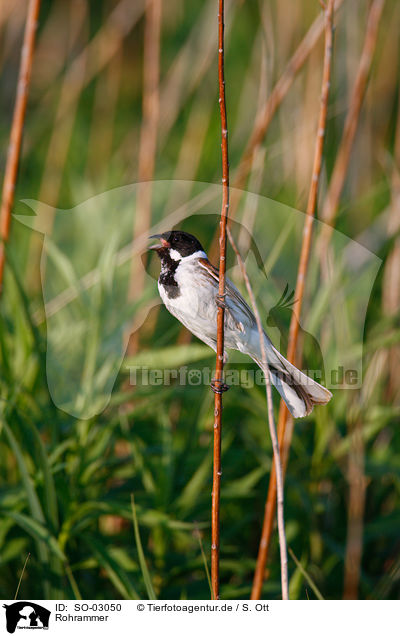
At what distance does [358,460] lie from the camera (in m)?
1.44

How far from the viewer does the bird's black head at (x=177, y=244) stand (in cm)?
67

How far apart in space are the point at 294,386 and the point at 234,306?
0.17 metres

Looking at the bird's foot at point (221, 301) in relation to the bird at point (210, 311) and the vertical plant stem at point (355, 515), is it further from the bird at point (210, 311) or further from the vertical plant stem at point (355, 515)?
the vertical plant stem at point (355, 515)

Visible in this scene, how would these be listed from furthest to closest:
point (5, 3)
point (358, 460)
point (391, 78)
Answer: point (391, 78) < point (5, 3) < point (358, 460)

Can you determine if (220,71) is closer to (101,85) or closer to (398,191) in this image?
(398,191)

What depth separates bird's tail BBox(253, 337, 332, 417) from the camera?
615 millimetres

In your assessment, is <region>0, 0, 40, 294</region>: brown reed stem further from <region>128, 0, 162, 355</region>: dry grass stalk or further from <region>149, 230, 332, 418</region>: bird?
<region>149, 230, 332, 418</region>: bird

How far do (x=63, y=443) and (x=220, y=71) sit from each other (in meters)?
0.90

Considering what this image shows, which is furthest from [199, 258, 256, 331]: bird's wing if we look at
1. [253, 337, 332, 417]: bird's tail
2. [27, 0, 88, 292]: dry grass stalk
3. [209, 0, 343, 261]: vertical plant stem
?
[27, 0, 88, 292]: dry grass stalk

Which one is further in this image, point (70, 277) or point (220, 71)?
point (70, 277)

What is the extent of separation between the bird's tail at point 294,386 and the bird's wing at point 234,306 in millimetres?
102

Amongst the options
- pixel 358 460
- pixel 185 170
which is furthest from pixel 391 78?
pixel 358 460

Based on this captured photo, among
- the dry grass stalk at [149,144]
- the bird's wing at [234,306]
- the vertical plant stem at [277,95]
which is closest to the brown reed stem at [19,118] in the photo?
the dry grass stalk at [149,144]

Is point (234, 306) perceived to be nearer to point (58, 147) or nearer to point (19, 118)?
point (19, 118)
